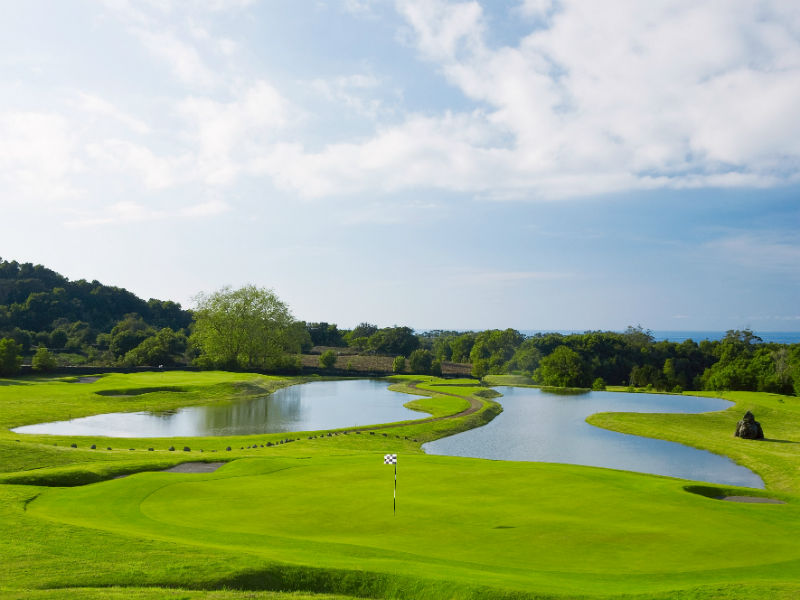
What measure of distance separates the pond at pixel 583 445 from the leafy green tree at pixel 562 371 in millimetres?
25238

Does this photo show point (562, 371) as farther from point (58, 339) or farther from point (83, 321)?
point (83, 321)

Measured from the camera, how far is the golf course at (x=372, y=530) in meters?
11.8

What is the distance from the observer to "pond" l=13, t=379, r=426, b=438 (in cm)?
4444

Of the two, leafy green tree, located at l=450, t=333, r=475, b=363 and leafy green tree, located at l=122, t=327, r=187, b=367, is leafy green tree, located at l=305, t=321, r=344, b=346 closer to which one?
leafy green tree, located at l=450, t=333, r=475, b=363

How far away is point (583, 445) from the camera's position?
42.5 meters

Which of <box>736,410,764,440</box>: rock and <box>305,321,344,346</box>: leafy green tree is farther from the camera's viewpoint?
<box>305,321,344,346</box>: leafy green tree

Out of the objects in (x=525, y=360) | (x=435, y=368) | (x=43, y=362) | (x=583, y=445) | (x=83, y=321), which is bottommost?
(x=583, y=445)

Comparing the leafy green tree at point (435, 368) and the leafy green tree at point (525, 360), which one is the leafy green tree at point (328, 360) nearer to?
the leafy green tree at point (435, 368)

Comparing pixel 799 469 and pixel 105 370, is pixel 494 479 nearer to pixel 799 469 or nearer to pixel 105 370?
pixel 799 469

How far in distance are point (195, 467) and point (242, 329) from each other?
75.2 meters

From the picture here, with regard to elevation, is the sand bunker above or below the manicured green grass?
above

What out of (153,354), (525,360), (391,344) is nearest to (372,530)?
(153,354)

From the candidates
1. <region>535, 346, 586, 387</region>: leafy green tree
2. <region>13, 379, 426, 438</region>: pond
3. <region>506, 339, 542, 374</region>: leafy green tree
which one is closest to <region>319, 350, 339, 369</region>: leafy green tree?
<region>13, 379, 426, 438</region>: pond

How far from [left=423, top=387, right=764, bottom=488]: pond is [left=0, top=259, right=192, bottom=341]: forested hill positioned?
94159 millimetres
